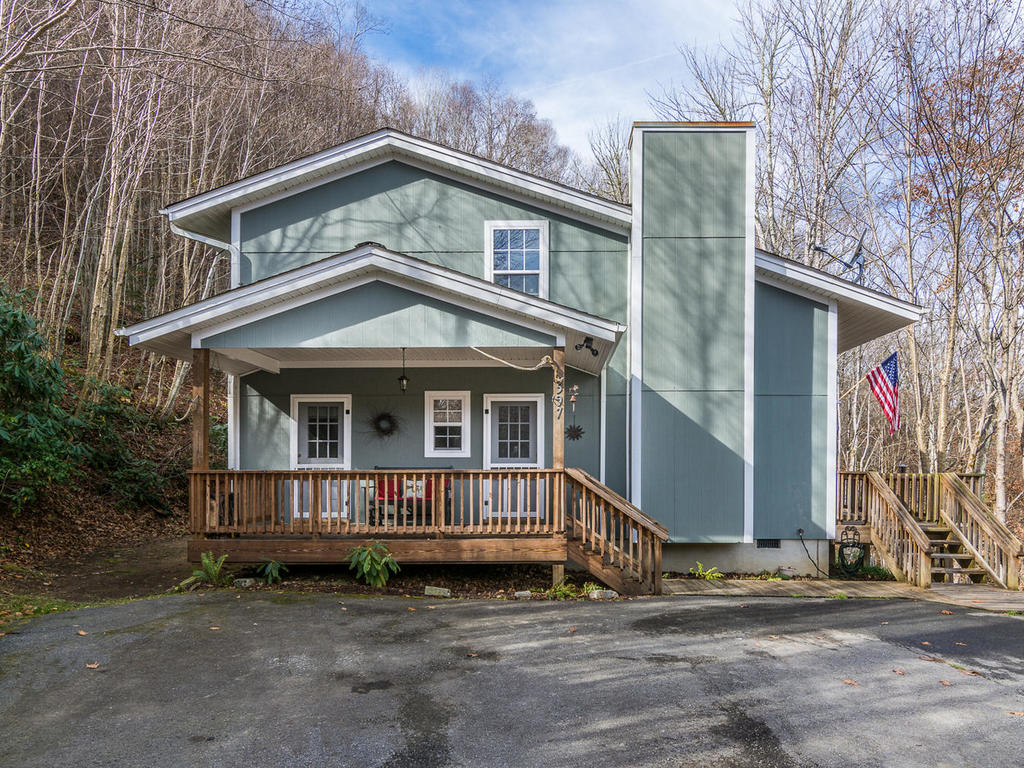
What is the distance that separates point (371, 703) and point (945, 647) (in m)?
5.46

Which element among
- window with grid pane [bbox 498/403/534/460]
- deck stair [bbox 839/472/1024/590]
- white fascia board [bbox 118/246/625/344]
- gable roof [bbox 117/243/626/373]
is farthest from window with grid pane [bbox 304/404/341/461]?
A: deck stair [bbox 839/472/1024/590]

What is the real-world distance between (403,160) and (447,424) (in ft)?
13.7

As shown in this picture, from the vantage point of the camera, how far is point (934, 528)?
435 inches

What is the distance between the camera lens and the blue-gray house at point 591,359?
10211mm

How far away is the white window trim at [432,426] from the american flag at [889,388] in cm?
699

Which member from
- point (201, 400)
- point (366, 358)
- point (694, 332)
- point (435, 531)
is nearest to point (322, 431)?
point (366, 358)

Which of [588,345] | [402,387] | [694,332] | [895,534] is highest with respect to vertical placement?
[694,332]

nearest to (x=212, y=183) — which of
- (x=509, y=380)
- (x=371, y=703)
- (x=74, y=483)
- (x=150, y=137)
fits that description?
(x=150, y=137)

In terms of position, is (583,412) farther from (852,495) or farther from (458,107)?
(458,107)

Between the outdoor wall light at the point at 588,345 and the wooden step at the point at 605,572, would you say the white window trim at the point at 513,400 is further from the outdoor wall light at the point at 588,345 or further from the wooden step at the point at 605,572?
the wooden step at the point at 605,572

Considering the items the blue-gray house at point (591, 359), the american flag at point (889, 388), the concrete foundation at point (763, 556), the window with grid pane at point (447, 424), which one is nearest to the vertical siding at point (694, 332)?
the blue-gray house at point (591, 359)

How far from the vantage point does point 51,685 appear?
5.13 m

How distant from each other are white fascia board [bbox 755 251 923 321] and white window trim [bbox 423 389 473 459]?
495 cm

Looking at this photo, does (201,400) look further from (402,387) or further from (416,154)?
(416,154)
